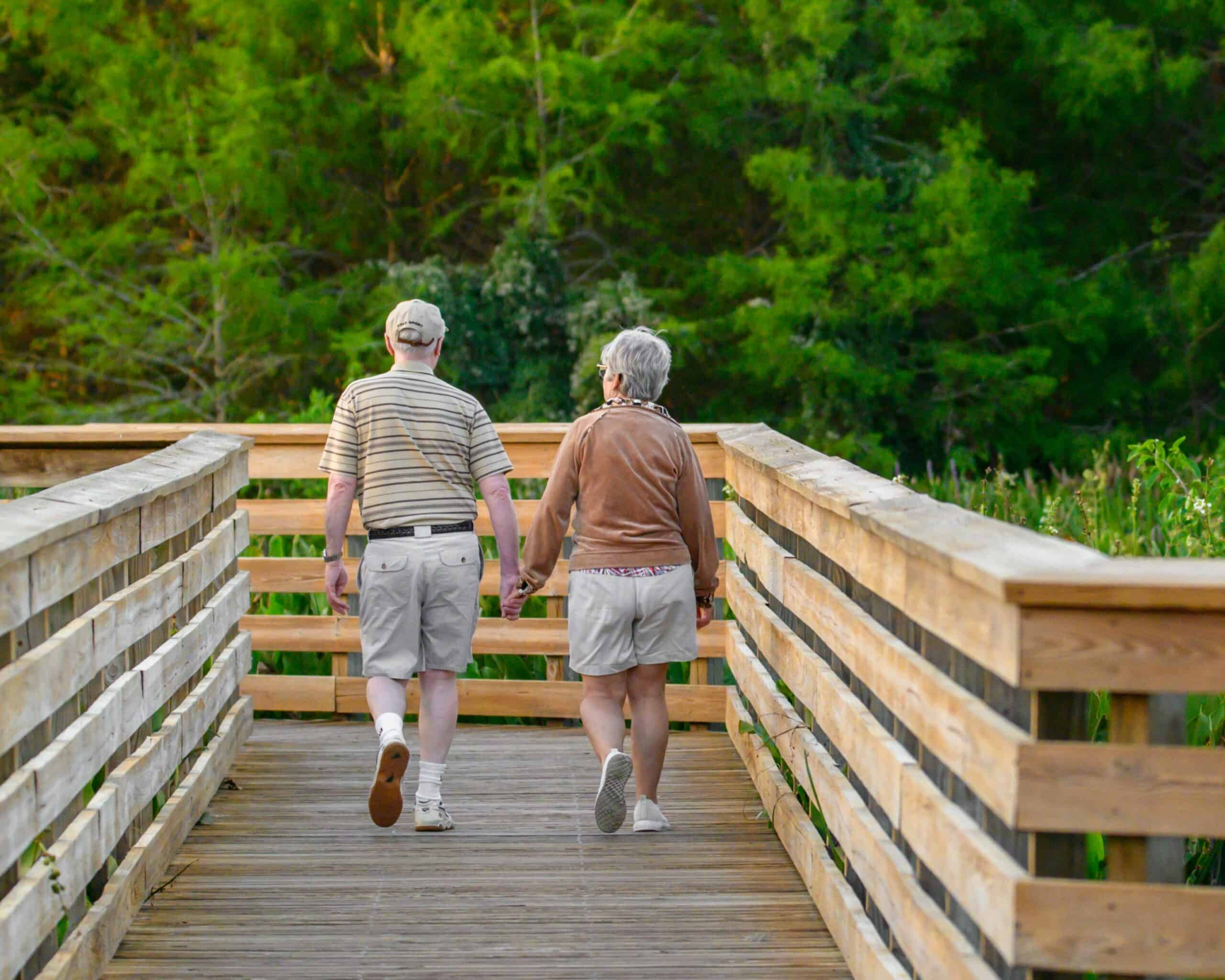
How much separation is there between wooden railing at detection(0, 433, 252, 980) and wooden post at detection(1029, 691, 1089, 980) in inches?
69.7

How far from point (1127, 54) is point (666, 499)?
18.5 m

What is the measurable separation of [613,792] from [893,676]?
168 centimetres

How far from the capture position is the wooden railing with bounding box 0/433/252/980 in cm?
306

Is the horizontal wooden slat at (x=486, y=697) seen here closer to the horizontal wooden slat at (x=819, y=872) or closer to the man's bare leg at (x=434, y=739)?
the horizontal wooden slat at (x=819, y=872)

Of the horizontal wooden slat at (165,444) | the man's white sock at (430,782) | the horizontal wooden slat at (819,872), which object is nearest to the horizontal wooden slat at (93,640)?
the man's white sock at (430,782)

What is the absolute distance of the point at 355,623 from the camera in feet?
21.6

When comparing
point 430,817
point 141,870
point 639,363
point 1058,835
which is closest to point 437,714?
point 430,817

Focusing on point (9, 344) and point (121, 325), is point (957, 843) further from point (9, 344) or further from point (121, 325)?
point (9, 344)

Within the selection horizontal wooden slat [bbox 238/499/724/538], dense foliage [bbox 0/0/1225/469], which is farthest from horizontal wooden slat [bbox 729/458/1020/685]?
dense foliage [bbox 0/0/1225/469]

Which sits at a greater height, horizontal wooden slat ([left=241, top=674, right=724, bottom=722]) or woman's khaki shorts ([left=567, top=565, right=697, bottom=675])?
woman's khaki shorts ([left=567, top=565, right=697, bottom=675])

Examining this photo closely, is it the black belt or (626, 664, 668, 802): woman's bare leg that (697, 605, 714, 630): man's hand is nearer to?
(626, 664, 668, 802): woman's bare leg

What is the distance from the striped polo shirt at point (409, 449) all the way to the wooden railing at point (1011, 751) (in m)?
1.41

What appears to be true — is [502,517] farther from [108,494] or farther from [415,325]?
[108,494]

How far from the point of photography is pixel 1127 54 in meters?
21.2
